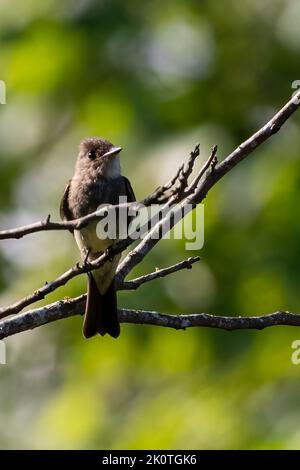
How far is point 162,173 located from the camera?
580 centimetres

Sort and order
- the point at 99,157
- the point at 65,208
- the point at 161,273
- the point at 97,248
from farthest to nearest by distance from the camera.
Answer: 1. the point at 99,157
2. the point at 65,208
3. the point at 97,248
4. the point at 161,273

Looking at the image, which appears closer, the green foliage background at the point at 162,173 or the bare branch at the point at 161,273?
the bare branch at the point at 161,273

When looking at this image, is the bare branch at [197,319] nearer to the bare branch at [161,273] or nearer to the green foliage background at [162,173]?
the bare branch at [161,273]

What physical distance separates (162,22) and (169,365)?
190 centimetres

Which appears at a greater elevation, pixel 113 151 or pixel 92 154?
pixel 92 154

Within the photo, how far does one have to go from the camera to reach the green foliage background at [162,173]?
559 cm

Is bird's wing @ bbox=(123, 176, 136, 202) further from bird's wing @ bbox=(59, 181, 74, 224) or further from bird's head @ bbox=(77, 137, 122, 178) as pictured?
bird's wing @ bbox=(59, 181, 74, 224)

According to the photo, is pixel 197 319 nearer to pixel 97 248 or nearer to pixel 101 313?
pixel 101 313

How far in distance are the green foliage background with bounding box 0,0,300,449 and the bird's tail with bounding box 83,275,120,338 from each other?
1.05 feet

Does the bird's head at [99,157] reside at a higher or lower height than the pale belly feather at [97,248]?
higher

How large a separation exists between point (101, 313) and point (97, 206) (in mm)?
556

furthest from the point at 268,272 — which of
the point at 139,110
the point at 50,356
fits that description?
the point at 50,356

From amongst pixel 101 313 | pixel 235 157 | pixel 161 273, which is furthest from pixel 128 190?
pixel 235 157

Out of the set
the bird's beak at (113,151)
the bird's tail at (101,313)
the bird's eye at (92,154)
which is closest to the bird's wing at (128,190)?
the bird's beak at (113,151)
